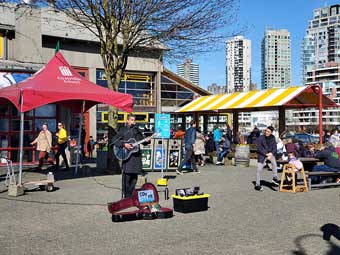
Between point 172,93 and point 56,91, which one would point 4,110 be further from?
point 172,93

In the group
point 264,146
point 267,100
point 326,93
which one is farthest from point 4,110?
point 326,93

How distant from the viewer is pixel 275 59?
136125 millimetres

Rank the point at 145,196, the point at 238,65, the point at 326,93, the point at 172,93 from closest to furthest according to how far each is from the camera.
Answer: the point at 145,196
the point at 172,93
the point at 238,65
the point at 326,93

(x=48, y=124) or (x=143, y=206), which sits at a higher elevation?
(x=48, y=124)

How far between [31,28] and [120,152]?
59.9ft

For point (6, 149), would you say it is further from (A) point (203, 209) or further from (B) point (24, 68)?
(A) point (203, 209)

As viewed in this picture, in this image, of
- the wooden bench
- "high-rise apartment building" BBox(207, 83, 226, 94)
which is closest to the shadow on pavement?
the wooden bench

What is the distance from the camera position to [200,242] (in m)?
6.75

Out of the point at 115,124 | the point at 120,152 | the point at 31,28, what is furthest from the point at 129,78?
the point at 120,152

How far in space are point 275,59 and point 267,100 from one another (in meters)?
119

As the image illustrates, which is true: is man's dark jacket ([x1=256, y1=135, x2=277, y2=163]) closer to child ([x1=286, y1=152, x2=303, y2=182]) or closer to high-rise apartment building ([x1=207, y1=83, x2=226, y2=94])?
child ([x1=286, y1=152, x2=303, y2=182])

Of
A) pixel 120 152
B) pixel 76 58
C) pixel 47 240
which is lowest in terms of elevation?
pixel 47 240

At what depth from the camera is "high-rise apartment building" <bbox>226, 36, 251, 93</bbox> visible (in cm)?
4600

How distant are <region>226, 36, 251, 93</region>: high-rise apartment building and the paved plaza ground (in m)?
29.3
